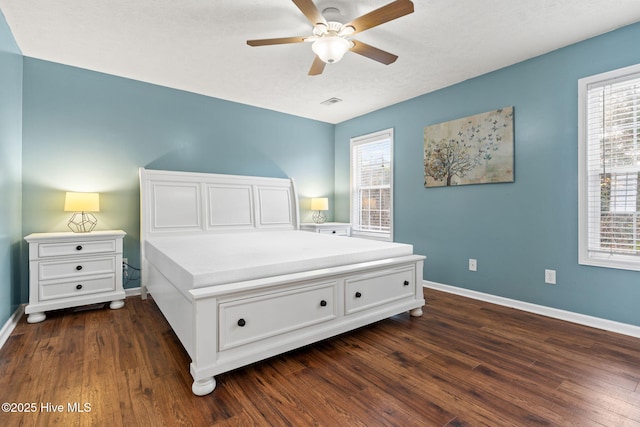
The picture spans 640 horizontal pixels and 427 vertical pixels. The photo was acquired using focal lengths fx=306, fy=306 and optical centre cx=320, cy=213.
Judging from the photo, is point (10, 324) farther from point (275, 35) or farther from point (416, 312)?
point (416, 312)

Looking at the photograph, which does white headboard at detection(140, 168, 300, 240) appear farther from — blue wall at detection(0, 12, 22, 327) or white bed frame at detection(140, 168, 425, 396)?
blue wall at detection(0, 12, 22, 327)

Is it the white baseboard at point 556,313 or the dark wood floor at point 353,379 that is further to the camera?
the white baseboard at point 556,313

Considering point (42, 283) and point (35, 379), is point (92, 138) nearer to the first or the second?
point (42, 283)

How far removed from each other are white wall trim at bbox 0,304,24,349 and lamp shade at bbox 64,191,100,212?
1.03 m

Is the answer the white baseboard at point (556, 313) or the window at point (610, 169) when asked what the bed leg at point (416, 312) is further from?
the window at point (610, 169)

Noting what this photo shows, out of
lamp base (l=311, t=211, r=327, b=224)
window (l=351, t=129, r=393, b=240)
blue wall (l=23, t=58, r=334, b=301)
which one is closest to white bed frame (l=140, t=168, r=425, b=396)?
blue wall (l=23, t=58, r=334, b=301)

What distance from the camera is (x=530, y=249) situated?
3.07 metres

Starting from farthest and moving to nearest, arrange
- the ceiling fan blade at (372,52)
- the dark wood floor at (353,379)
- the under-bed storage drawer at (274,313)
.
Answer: the ceiling fan blade at (372,52), the under-bed storage drawer at (274,313), the dark wood floor at (353,379)

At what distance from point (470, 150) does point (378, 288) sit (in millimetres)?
2098

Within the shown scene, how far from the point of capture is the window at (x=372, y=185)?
15.2 feet

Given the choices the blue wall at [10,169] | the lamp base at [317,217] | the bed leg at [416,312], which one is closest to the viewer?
the blue wall at [10,169]

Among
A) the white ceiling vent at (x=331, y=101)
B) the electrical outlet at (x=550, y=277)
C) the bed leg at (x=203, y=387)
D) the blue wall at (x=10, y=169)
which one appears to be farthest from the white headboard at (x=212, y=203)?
the electrical outlet at (x=550, y=277)

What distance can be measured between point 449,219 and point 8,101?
457cm

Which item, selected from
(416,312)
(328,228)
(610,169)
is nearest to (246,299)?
(416,312)
